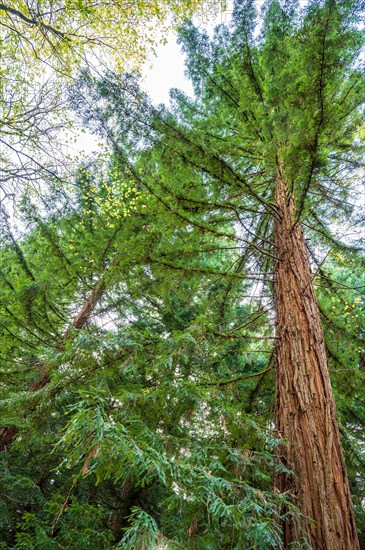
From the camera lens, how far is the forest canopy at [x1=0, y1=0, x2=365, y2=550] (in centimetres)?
195

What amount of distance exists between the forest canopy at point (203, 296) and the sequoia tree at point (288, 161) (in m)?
0.02

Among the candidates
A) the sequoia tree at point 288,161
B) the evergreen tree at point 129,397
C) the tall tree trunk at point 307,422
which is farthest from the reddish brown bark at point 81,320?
the tall tree trunk at point 307,422

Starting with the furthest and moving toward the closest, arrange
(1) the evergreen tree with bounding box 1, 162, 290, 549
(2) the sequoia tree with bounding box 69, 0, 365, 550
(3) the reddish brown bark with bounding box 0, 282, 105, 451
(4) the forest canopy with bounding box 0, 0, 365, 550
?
(3) the reddish brown bark with bounding box 0, 282, 105, 451, (2) the sequoia tree with bounding box 69, 0, 365, 550, (4) the forest canopy with bounding box 0, 0, 365, 550, (1) the evergreen tree with bounding box 1, 162, 290, 549

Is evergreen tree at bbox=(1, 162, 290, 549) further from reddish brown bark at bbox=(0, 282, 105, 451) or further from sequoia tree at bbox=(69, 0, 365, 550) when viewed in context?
sequoia tree at bbox=(69, 0, 365, 550)

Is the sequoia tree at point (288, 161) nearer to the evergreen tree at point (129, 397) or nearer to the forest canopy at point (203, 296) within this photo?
the forest canopy at point (203, 296)

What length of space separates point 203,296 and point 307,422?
351cm

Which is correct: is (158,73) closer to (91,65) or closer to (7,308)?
(91,65)

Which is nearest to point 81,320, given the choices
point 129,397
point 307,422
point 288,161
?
point 129,397

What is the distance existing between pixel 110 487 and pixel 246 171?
719cm

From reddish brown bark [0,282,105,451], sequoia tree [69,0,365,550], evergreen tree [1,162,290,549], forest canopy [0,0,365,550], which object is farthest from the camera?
reddish brown bark [0,282,105,451]

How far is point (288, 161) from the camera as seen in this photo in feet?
9.48

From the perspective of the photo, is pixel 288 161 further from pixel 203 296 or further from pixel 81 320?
pixel 81 320

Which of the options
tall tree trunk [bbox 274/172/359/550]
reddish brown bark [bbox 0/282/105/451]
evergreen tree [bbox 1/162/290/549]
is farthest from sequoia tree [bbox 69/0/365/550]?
reddish brown bark [bbox 0/282/105/451]

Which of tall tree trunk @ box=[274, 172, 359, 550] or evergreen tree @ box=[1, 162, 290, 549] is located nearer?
evergreen tree @ box=[1, 162, 290, 549]
